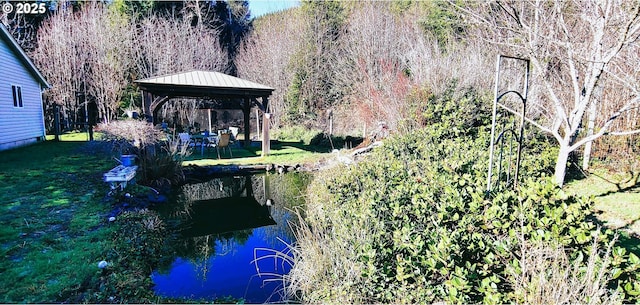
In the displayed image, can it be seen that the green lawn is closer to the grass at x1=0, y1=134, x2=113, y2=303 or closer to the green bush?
the grass at x1=0, y1=134, x2=113, y2=303

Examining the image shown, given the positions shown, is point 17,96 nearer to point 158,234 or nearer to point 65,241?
point 65,241

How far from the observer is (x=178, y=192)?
679 cm

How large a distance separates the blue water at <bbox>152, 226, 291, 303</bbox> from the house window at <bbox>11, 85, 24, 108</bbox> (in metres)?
10.2

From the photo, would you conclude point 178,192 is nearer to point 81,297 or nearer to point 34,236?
point 34,236

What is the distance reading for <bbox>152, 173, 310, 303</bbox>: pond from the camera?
132 inches

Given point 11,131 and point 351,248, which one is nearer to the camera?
point 351,248

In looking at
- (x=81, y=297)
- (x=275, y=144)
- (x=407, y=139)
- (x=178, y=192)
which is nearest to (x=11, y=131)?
(x=178, y=192)

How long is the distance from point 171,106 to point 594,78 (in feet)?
50.4

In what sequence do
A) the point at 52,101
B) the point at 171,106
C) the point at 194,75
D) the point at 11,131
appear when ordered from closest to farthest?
the point at 11,131 → the point at 194,75 → the point at 52,101 → the point at 171,106

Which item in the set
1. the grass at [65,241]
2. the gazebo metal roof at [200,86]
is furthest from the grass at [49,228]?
the gazebo metal roof at [200,86]

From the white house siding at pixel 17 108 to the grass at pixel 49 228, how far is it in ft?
8.56

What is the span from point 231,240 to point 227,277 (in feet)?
3.62

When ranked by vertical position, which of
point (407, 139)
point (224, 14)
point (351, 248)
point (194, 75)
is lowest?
point (351, 248)

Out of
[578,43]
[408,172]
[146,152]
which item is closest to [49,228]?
[146,152]
